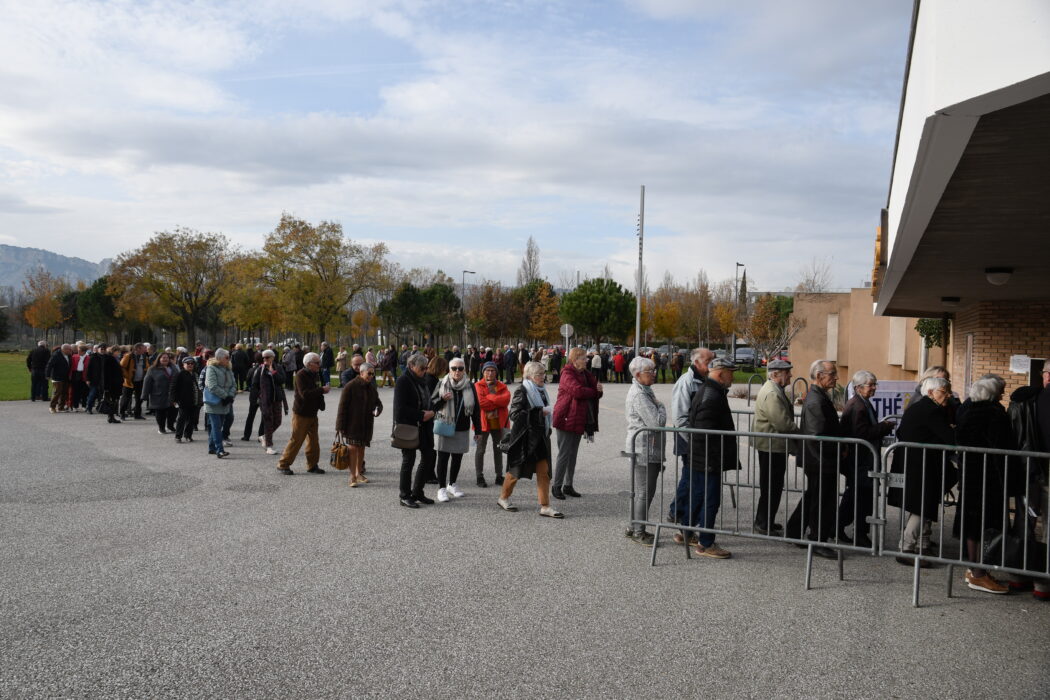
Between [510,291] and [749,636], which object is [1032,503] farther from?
[510,291]

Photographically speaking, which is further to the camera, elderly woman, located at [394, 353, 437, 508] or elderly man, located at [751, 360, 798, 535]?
elderly woman, located at [394, 353, 437, 508]

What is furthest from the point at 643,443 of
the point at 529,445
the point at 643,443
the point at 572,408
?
the point at 572,408

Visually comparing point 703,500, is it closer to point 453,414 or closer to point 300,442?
point 453,414

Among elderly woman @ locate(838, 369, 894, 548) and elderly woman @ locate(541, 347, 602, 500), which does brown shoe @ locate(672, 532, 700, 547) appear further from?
elderly woman @ locate(541, 347, 602, 500)

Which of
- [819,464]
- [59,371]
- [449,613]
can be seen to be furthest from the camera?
[59,371]

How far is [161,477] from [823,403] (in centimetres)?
812

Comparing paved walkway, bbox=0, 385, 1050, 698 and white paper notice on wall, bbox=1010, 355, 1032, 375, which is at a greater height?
white paper notice on wall, bbox=1010, 355, 1032, 375

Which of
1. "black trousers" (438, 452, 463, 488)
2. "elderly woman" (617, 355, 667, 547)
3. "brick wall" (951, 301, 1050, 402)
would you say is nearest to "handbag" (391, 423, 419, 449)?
"black trousers" (438, 452, 463, 488)

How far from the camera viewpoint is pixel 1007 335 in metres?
13.9

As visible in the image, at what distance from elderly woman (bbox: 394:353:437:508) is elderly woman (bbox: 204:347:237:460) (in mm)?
4603

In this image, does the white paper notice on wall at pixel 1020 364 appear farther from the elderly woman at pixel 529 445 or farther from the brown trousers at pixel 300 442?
the brown trousers at pixel 300 442

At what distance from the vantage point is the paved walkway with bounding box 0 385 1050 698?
4.18 meters

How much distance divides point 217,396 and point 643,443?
25.1 feet

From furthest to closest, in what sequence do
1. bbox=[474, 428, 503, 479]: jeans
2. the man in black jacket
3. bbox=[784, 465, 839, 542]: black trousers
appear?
1. the man in black jacket
2. bbox=[474, 428, 503, 479]: jeans
3. bbox=[784, 465, 839, 542]: black trousers
